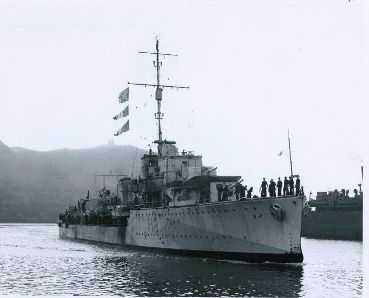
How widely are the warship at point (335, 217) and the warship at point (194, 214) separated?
19.7 m

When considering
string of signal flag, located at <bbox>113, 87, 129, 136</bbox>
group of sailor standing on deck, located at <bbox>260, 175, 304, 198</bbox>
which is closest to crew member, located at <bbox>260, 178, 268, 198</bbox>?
group of sailor standing on deck, located at <bbox>260, 175, 304, 198</bbox>

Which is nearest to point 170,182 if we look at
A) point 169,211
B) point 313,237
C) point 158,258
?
point 169,211

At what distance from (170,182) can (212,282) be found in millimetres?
13490

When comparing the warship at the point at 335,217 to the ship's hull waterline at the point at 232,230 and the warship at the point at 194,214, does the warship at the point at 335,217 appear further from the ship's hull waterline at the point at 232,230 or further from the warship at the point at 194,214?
the ship's hull waterline at the point at 232,230

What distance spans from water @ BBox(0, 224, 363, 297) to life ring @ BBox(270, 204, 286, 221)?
237 centimetres

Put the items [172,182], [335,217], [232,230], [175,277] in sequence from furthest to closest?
[335,217] < [172,182] < [232,230] < [175,277]

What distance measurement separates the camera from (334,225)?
53719 millimetres

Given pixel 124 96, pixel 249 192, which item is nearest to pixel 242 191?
pixel 249 192

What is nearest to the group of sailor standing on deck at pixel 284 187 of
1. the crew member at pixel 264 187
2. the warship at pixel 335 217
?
the crew member at pixel 264 187

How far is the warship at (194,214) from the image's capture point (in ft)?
83.1

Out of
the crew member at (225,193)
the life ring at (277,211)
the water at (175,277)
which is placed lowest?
the water at (175,277)

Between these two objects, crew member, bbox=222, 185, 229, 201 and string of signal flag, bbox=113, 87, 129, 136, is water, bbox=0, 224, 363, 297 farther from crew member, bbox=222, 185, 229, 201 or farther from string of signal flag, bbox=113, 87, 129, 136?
string of signal flag, bbox=113, 87, 129, 136

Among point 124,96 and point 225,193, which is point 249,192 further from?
point 124,96

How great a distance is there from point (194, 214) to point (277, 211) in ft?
18.2
